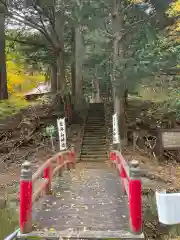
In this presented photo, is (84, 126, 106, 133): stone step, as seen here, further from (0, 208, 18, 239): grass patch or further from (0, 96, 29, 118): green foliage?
(0, 208, 18, 239): grass patch

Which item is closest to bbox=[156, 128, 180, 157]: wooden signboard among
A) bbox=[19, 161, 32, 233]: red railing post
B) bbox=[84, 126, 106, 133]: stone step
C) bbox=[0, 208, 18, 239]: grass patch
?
bbox=[84, 126, 106, 133]: stone step

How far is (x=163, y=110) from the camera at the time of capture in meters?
21.1

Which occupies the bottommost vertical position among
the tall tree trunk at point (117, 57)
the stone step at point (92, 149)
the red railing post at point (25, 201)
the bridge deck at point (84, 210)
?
the stone step at point (92, 149)

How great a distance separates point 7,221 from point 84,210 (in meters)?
2.75

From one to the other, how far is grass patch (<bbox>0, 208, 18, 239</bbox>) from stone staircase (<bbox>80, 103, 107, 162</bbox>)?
8.61 metres

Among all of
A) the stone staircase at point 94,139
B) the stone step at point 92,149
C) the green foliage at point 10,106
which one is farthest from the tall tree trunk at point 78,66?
the stone step at point 92,149

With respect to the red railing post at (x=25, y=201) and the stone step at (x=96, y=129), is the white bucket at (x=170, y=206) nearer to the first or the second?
the red railing post at (x=25, y=201)

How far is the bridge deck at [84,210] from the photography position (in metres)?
6.04

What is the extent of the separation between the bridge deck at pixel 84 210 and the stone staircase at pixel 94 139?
7891 millimetres

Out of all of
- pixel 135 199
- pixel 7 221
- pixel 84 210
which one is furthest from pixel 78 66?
pixel 135 199

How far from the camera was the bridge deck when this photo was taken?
19.8 feet

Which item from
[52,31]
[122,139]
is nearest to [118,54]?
[122,139]

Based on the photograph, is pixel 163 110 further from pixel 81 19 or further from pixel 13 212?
pixel 13 212

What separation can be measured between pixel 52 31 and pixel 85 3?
451 centimetres
